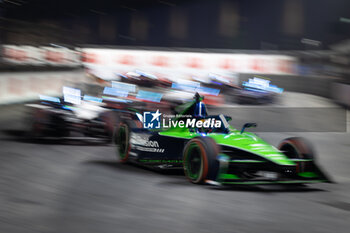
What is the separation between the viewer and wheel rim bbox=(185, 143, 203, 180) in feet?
26.5

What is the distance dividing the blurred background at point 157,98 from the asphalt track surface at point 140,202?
0.06 ft

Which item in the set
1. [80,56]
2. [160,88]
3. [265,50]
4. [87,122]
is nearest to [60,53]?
[80,56]

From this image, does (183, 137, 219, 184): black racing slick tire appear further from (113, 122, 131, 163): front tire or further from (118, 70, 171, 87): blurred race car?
(118, 70, 171, 87): blurred race car

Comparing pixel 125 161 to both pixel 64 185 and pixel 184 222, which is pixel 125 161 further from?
pixel 184 222

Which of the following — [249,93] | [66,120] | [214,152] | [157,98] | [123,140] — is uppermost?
[249,93]

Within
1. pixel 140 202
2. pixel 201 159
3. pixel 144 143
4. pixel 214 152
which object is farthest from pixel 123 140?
pixel 140 202

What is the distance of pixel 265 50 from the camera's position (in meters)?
30.9

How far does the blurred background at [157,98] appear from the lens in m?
6.40

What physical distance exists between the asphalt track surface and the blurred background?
0.06 ft

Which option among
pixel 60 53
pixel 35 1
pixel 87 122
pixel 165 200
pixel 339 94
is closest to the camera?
pixel 165 200

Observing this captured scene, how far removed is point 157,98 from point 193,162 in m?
7.76

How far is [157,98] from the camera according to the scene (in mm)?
15883

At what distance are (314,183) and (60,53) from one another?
19385 mm

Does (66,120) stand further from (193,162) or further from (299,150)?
(299,150)
